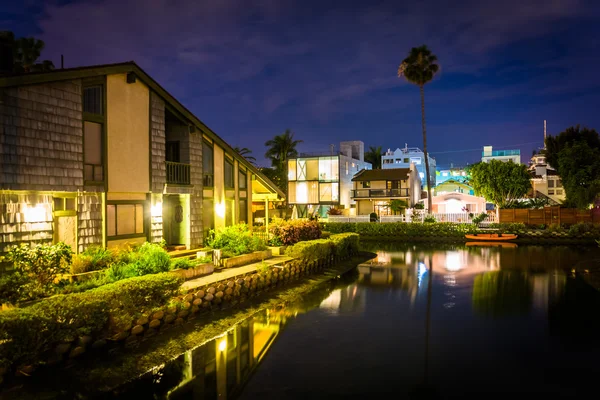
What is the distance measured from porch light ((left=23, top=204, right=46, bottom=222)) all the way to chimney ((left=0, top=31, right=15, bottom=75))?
4195 mm

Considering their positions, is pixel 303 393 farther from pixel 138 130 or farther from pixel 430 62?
pixel 430 62

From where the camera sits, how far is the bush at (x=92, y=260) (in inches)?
491

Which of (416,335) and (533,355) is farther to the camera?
(416,335)

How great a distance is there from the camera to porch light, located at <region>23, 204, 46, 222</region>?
1221cm

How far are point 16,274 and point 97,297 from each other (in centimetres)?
243

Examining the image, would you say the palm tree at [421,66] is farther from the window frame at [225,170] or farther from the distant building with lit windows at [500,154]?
the distant building with lit windows at [500,154]

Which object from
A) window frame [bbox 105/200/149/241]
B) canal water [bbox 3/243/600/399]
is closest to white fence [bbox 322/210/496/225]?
Result: canal water [bbox 3/243/600/399]

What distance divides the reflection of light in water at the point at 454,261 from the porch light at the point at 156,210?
45.5 feet

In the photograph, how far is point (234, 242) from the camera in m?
18.8

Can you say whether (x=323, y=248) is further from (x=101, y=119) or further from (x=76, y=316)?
(x=76, y=316)

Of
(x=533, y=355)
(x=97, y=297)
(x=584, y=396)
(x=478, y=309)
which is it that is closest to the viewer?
(x=584, y=396)

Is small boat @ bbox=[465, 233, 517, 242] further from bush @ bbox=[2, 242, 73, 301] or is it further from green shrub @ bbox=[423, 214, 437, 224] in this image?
bush @ bbox=[2, 242, 73, 301]

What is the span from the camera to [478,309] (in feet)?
46.6

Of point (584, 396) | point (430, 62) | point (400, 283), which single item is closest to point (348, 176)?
point (430, 62)
